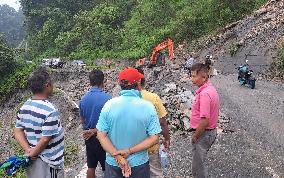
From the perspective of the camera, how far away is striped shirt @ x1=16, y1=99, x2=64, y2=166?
13.2 ft

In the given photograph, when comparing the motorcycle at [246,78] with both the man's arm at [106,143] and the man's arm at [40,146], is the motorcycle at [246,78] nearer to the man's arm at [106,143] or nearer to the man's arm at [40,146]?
the man's arm at [106,143]

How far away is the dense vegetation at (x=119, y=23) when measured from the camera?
93.2 feet

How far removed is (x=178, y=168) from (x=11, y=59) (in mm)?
29307

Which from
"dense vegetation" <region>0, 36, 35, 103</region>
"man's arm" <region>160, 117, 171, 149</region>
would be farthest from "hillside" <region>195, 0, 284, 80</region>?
"dense vegetation" <region>0, 36, 35, 103</region>

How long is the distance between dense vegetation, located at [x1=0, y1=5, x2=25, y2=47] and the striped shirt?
79.3 m

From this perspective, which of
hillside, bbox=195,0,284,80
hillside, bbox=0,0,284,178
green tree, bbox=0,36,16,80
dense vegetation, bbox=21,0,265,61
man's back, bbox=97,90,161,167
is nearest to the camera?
man's back, bbox=97,90,161,167

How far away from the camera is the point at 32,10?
158 ft

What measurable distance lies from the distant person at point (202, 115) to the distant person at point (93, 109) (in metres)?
1.20

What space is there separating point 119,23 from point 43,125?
38.5m

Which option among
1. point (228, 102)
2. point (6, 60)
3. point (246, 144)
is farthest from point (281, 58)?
point (6, 60)

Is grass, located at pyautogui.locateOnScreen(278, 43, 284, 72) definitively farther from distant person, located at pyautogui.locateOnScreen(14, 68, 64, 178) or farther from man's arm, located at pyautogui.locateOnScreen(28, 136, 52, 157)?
man's arm, located at pyautogui.locateOnScreen(28, 136, 52, 157)

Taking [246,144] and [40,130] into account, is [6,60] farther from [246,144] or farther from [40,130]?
[40,130]

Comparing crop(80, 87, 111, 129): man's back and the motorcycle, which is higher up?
crop(80, 87, 111, 129): man's back

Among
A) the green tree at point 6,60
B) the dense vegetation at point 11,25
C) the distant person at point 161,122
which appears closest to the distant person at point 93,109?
the distant person at point 161,122
